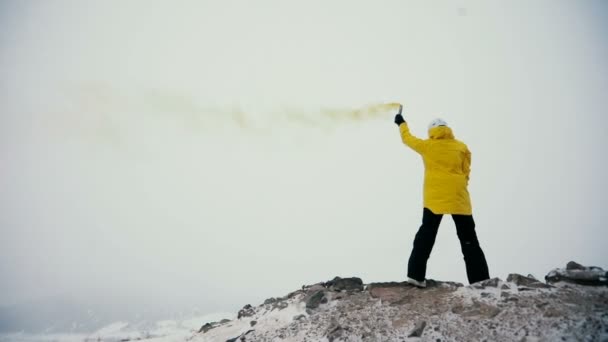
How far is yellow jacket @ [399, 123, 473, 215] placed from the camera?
6.05 m

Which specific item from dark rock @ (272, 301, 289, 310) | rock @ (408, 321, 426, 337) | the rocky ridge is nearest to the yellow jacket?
the rocky ridge

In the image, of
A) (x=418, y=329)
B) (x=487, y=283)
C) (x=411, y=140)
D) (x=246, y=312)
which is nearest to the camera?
(x=418, y=329)

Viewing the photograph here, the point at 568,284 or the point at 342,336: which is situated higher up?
the point at 568,284

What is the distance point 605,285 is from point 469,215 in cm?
200

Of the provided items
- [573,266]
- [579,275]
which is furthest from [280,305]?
[573,266]

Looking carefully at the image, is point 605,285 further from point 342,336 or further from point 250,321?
point 250,321

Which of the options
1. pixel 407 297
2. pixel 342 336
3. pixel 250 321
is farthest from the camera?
pixel 250 321

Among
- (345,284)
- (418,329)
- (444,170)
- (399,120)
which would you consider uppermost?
(399,120)

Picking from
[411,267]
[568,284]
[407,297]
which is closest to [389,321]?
[407,297]

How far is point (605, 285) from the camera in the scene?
4.96 m

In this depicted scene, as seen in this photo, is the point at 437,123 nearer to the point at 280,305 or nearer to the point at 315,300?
the point at 315,300

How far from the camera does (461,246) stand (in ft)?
20.2

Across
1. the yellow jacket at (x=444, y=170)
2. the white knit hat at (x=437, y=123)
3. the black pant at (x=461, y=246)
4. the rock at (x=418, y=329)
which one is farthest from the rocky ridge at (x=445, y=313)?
the white knit hat at (x=437, y=123)

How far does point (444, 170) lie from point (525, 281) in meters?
2.17
